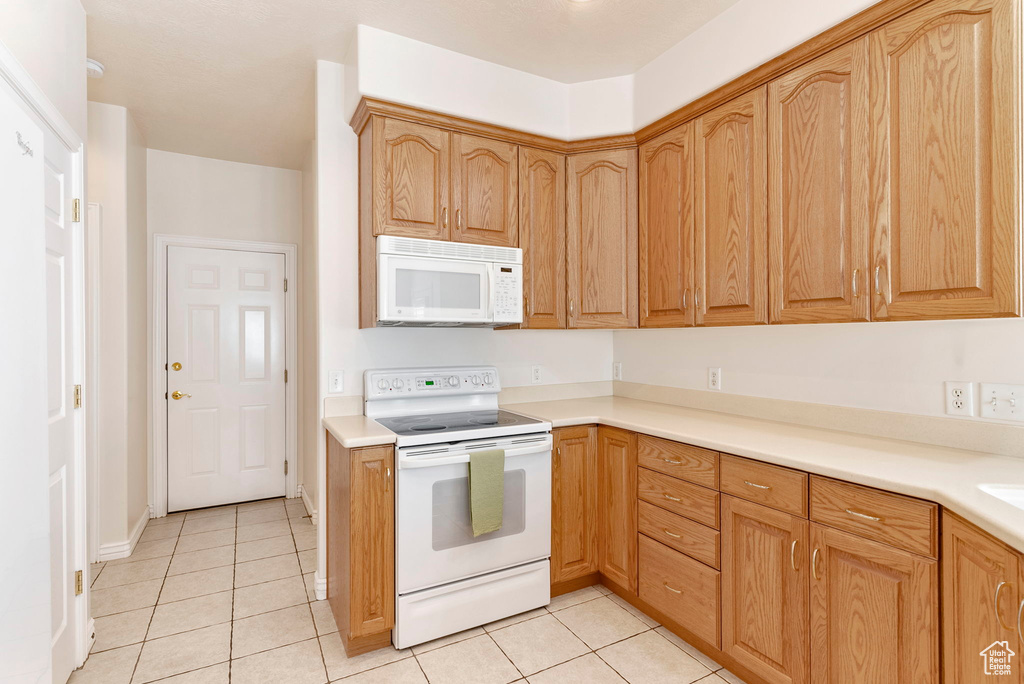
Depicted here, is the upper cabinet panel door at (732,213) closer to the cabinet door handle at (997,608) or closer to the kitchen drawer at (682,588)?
the kitchen drawer at (682,588)

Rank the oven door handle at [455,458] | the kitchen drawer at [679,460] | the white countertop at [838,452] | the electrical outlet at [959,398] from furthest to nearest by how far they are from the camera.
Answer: the oven door handle at [455,458] < the kitchen drawer at [679,460] < the electrical outlet at [959,398] < the white countertop at [838,452]

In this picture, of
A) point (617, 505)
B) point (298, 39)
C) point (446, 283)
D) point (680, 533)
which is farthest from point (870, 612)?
point (298, 39)

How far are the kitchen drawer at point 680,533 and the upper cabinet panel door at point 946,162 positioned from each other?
100 centimetres

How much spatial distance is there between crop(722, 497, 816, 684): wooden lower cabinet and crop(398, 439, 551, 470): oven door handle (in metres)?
0.80

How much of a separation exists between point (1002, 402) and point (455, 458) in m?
1.88

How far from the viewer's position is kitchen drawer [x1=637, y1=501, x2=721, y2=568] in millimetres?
1922

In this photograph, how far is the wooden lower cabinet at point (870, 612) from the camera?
1.31m

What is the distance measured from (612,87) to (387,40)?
3.90ft

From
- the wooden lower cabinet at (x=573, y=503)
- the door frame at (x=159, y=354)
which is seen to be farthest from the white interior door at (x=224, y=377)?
the wooden lower cabinet at (x=573, y=503)

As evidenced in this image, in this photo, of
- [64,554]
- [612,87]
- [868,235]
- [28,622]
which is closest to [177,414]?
[64,554]

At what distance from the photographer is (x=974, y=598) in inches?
46.9

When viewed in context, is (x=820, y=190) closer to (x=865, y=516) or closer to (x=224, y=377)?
(x=865, y=516)

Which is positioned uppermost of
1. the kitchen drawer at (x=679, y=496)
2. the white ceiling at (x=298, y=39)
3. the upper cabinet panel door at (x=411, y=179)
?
the white ceiling at (x=298, y=39)

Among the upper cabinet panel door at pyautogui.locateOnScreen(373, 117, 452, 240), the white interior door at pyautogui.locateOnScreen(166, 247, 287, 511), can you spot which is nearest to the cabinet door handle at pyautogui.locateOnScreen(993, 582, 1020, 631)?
the upper cabinet panel door at pyautogui.locateOnScreen(373, 117, 452, 240)
